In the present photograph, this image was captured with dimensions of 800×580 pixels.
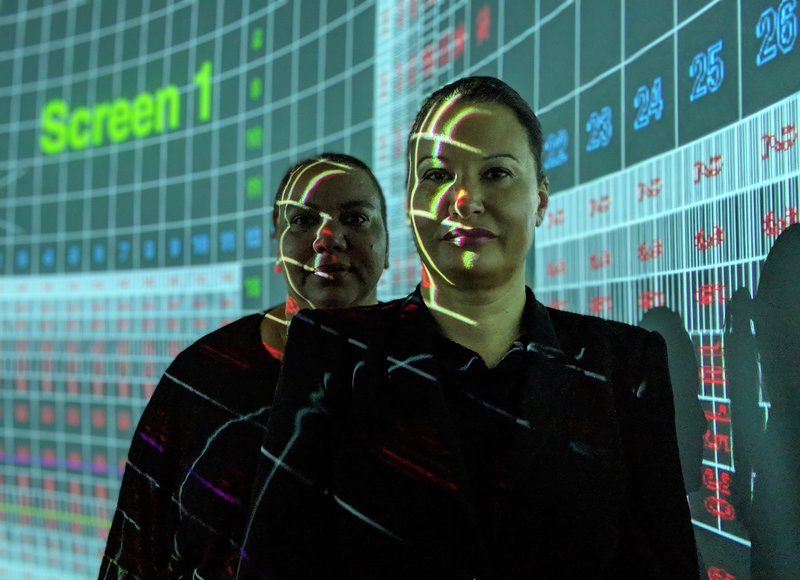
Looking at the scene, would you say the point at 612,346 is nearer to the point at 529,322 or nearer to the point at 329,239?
the point at 529,322

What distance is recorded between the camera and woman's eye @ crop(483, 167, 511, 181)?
0.63m

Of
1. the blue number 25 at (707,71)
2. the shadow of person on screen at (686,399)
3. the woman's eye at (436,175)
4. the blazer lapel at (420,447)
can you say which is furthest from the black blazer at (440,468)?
the blue number 25 at (707,71)

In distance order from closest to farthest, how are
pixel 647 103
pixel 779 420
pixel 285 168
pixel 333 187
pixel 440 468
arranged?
pixel 440 468, pixel 779 420, pixel 333 187, pixel 647 103, pixel 285 168

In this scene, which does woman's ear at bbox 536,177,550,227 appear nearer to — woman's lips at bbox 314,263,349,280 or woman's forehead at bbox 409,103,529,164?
woman's forehead at bbox 409,103,529,164

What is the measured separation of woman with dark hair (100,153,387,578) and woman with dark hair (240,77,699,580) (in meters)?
0.26

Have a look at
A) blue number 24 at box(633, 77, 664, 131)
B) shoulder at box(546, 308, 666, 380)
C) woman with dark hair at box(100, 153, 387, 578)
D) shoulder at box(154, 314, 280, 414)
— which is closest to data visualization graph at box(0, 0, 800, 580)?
blue number 24 at box(633, 77, 664, 131)

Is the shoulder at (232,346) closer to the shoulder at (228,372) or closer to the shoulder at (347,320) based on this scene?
the shoulder at (228,372)

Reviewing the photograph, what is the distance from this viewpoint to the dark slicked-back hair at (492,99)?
638 millimetres

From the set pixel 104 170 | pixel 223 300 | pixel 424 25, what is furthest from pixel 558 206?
pixel 104 170

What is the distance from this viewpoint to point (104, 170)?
226cm

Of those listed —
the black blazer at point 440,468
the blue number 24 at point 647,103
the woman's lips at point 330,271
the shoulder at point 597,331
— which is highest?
the blue number 24 at point 647,103

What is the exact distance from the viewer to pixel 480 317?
0.63m

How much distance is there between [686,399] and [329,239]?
0.45 metres

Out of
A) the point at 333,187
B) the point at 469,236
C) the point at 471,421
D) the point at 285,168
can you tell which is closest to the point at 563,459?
the point at 471,421
